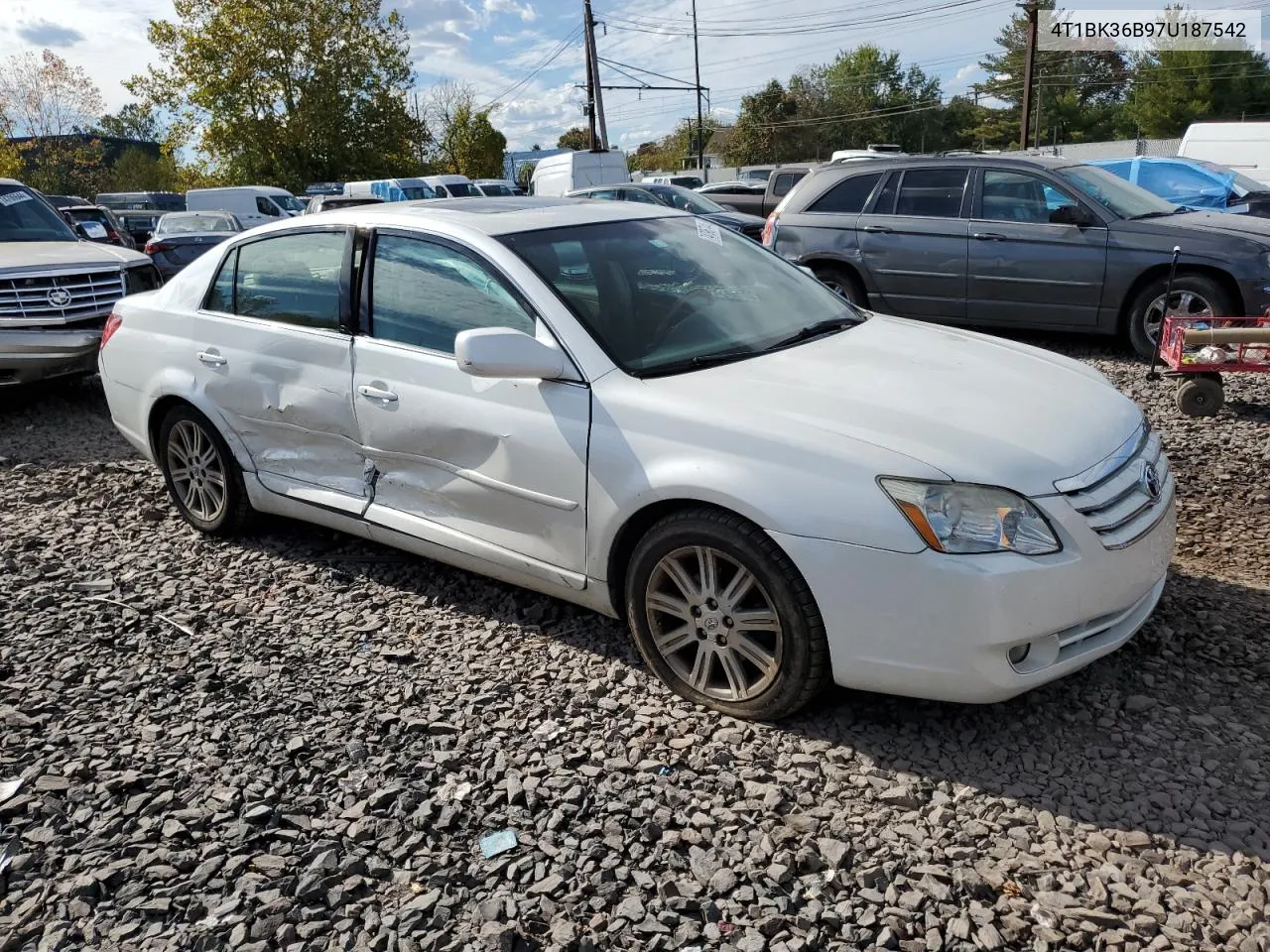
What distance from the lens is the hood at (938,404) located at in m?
2.92

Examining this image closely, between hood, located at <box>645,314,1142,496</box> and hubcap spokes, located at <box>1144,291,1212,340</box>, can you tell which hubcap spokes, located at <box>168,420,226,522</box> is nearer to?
hood, located at <box>645,314,1142,496</box>

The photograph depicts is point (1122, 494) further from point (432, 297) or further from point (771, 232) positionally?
point (771, 232)

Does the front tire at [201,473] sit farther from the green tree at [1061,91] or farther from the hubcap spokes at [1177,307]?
the green tree at [1061,91]

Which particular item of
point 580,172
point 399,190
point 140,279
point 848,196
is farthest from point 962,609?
point 399,190

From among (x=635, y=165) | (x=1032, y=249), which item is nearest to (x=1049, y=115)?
(x=635, y=165)

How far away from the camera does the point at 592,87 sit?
3944 centimetres

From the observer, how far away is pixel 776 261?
454 cm

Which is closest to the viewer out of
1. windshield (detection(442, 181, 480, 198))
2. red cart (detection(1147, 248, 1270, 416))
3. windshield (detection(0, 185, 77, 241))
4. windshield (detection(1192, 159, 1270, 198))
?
red cart (detection(1147, 248, 1270, 416))

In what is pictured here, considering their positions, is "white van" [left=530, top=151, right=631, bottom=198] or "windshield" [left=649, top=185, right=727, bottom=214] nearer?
"windshield" [left=649, top=185, right=727, bottom=214]

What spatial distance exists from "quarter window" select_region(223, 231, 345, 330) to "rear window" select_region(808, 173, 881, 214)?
6533 mm

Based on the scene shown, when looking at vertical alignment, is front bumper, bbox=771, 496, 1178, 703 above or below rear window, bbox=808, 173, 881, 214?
below

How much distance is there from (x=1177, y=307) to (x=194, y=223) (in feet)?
54.3

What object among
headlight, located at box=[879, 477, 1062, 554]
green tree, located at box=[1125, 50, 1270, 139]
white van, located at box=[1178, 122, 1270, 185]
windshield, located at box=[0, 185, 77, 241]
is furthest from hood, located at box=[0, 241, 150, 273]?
green tree, located at box=[1125, 50, 1270, 139]

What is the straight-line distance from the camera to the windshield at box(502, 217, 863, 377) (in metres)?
3.61
